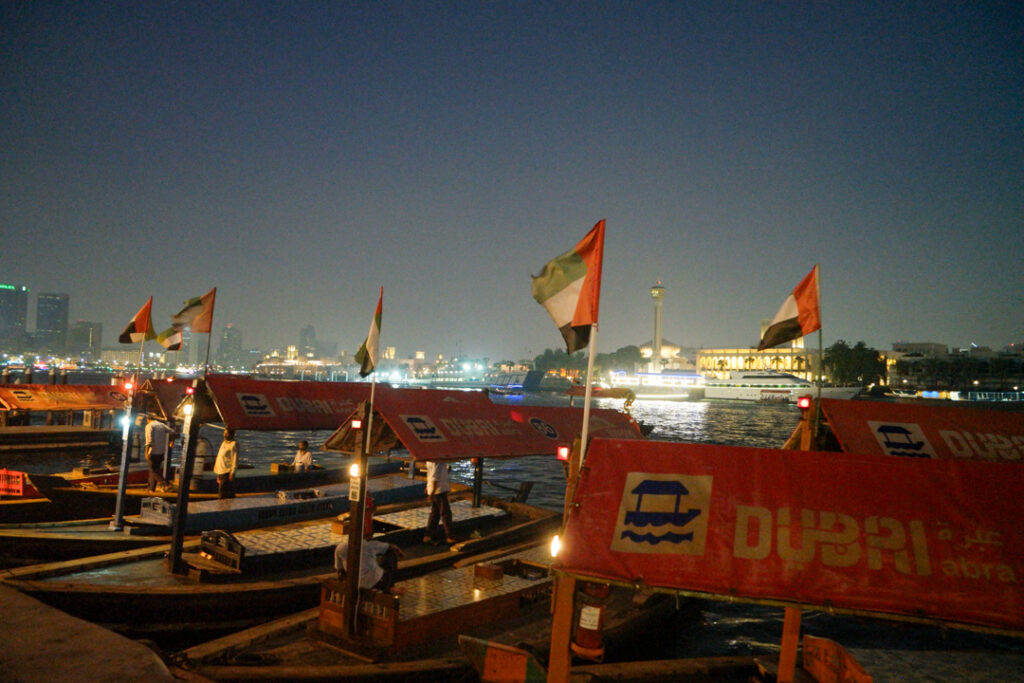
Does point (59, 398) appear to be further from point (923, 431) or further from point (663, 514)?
point (923, 431)

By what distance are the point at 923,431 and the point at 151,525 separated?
47.5 ft

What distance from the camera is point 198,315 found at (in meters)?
14.1

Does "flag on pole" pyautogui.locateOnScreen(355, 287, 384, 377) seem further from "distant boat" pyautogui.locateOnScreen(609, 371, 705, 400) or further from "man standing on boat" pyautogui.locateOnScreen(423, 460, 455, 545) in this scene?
"distant boat" pyautogui.locateOnScreen(609, 371, 705, 400)

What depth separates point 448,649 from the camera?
8.82m

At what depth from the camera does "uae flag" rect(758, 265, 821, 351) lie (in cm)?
774

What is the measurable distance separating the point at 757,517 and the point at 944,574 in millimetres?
1535

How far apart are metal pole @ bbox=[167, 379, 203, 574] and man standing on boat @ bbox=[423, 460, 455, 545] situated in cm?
467

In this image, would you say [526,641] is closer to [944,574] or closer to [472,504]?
[944,574]

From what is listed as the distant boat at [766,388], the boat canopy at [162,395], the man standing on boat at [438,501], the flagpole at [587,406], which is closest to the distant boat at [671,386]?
the distant boat at [766,388]

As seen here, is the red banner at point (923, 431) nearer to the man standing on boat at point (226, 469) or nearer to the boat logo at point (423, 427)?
the boat logo at point (423, 427)

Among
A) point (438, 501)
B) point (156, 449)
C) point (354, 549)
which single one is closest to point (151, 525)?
point (156, 449)

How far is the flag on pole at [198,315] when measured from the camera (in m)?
13.8

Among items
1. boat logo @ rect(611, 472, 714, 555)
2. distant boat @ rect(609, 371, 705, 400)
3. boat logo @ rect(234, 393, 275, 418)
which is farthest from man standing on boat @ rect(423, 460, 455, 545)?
distant boat @ rect(609, 371, 705, 400)

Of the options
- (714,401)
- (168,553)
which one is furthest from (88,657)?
A: (714,401)
